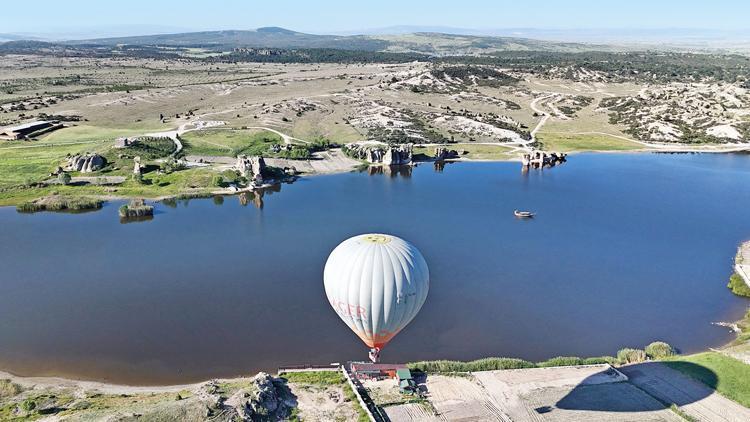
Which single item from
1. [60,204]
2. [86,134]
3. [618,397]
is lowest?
[618,397]

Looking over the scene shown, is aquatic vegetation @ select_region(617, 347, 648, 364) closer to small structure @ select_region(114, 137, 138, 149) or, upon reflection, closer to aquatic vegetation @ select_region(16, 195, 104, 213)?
aquatic vegetation @ select_region(16, 195, 104, 213)

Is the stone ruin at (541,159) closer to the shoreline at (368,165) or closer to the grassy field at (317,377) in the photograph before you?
the shoreline at (368,165)

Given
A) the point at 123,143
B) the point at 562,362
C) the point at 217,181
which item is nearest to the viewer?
the point at 562,362

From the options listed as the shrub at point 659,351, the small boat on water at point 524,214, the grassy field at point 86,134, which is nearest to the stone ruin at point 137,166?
the grassy field at point 86,134

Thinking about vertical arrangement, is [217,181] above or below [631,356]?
above

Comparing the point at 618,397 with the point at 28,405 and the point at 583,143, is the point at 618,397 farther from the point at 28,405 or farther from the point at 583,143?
the point at 583,143

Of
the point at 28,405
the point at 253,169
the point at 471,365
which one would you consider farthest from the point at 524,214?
the point at 28,405

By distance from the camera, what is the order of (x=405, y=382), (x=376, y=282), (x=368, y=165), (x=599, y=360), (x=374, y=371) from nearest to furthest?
(x=376, y=282) → (x=405, y=382) → (x=374, y=371) → (x=599, y=360) → (x=368, y=165)
